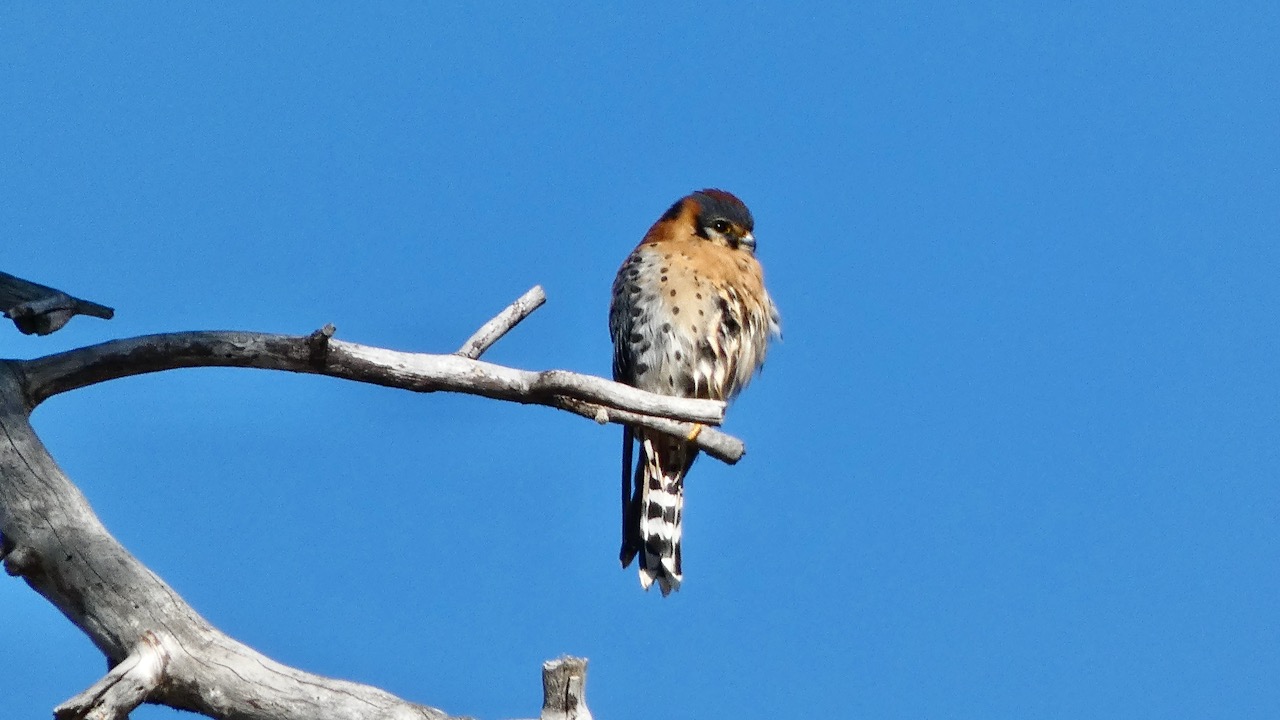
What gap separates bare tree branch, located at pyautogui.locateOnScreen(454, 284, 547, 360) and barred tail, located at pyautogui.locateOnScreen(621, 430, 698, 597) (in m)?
1.59

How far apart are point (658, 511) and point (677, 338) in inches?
26.0

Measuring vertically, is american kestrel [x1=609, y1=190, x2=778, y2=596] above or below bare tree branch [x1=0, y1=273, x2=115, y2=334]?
above

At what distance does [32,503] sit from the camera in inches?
120

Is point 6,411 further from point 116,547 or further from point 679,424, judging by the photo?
point 679,424

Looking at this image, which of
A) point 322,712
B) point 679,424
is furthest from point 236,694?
point 679,424

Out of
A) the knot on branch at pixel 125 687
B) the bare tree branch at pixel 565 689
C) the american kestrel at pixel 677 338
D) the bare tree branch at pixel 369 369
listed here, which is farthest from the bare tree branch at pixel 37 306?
the american kestrel at pixel 677 338

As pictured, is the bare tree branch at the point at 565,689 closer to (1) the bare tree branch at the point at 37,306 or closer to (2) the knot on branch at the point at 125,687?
(2) the knot on branch at the point at 125,687

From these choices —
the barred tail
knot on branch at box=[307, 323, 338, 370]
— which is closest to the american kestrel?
the barred tail

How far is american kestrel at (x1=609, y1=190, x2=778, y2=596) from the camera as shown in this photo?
16.5 feet

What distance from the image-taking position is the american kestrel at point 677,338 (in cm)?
503

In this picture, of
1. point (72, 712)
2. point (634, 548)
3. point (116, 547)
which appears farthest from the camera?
point (634, 548)

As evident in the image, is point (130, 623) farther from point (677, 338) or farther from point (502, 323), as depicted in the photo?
point (677, 338)

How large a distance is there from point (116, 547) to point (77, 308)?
664 millimetres

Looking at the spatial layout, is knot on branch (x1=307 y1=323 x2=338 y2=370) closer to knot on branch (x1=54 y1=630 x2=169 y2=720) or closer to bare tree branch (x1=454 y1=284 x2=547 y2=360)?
bare tree branch (x1=454 y1=284 x2=547 y2=360)
